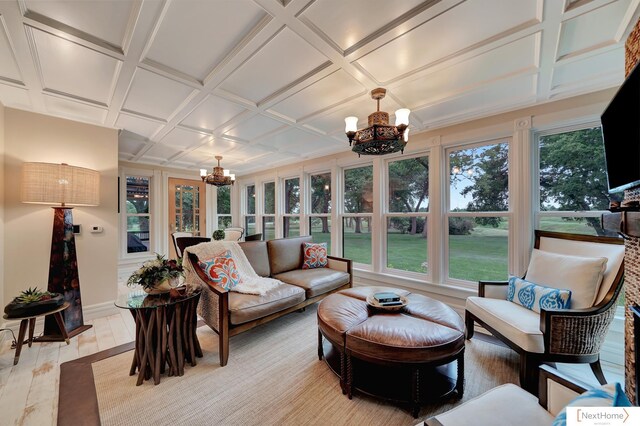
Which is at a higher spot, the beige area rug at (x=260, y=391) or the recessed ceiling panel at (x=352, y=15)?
the recessed ceiling panel at (x=352, y=15)

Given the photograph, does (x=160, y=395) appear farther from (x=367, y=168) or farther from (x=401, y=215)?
(x=367, y=168)

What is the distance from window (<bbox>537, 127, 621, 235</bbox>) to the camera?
2.42 metres

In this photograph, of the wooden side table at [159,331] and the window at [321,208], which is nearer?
the wooden side table at [159,331]

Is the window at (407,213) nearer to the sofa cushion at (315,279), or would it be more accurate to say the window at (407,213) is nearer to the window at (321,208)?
the sofa cushion at (315,279)

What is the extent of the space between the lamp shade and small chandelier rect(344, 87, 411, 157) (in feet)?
9.47

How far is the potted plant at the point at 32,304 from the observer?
208 cm

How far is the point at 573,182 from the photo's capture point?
99.9 inches

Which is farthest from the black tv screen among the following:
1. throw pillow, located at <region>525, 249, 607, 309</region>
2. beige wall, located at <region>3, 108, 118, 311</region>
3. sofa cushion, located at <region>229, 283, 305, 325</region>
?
beige wall, located at <region>3, 108, 118, 311</region>

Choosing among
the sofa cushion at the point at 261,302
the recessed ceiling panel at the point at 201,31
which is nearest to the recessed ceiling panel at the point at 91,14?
the recessed ceiling panel at the point at 201,31

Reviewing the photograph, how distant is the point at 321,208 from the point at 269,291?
261 centimetres

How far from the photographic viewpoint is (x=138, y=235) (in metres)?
5.26

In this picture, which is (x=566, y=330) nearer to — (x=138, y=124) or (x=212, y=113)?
(x=212, y=113)

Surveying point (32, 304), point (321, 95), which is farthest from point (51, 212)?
point (321, 95)

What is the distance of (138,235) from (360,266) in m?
4.85
